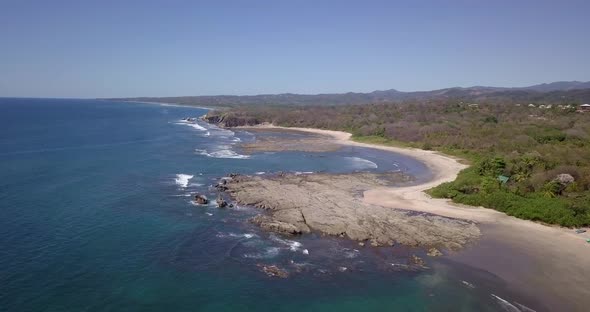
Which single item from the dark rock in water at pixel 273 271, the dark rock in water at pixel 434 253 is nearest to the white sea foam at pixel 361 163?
the dark rock in water at pixel 434 253

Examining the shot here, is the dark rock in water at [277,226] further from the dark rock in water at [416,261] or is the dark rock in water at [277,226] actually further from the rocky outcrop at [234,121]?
the rocky outcrop at [234,121]

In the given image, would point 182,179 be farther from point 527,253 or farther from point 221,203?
point 527,253

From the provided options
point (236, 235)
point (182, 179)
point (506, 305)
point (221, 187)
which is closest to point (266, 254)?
point (236, 235)

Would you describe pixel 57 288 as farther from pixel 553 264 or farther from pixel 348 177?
pixel 348 177

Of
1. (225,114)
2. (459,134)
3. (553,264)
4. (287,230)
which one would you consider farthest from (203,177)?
(225,114)

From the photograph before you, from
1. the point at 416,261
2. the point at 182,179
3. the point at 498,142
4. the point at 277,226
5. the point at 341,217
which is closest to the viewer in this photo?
the point at 416,261

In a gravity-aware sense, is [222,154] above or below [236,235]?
below
